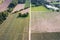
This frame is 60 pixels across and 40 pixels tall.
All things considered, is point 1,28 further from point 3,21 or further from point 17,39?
point 17,39

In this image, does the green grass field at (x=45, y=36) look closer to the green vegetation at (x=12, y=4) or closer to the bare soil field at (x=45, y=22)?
the bare soil field at (x=45, y=22)

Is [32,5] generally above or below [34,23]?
above

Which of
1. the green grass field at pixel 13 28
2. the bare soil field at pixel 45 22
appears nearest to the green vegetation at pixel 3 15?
the green grass field at pixel 13 28

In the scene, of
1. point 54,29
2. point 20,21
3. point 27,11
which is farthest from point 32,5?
point 54,29

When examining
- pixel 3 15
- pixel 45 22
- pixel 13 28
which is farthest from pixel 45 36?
pixel 3 15

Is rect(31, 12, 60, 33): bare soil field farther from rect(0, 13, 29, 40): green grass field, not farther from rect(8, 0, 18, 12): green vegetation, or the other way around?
rect(8, 0, 18, 12): green vegetation

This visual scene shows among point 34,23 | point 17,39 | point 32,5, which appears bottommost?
point 17,39

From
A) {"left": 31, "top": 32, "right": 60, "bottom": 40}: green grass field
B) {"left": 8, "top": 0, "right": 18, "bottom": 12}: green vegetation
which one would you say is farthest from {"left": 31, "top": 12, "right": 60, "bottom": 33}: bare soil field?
{"left": 8, "top": 0, "right": 18, "bottom": 12}: green vegetation
